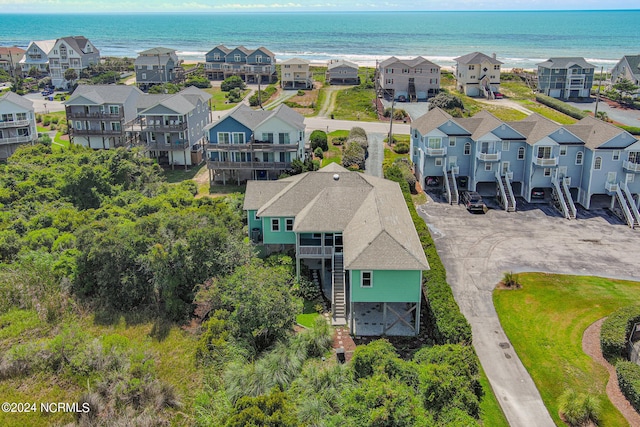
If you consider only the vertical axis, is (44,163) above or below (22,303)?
above

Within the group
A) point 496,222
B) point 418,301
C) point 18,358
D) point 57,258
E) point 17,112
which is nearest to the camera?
point 18,358

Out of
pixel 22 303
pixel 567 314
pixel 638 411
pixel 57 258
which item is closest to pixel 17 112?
pixel 57 258

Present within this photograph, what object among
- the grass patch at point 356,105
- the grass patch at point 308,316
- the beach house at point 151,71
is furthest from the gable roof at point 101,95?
the grass patch at point 308,316

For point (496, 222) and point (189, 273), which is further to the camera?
point (496, 222)

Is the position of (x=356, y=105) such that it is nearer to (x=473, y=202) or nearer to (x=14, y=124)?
(x=473, y=202)

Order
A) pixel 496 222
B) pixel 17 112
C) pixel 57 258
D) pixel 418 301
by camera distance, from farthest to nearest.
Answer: pixel 17 112, pixel 496 222, pixel 57 258, pixel 418 301

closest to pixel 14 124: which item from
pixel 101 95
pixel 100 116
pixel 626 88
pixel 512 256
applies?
pixel 100 116

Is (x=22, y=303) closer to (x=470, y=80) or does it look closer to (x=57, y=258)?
(x=57, y=258)
